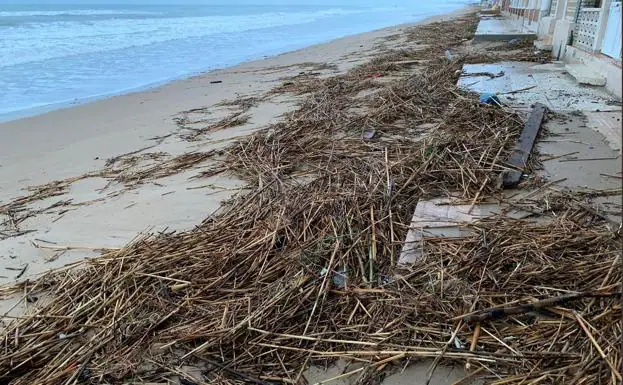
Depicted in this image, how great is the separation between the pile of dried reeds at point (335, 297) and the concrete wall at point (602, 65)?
3588 mm

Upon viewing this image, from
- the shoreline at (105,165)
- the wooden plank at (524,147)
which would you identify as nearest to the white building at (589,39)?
the wooden plank at (524,147)

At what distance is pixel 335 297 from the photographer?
2.64m

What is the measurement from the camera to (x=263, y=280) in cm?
288

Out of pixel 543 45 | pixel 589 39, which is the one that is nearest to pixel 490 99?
pixel 589 39

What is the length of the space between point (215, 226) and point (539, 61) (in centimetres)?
822

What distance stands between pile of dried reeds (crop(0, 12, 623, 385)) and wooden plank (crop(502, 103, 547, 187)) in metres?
0.14

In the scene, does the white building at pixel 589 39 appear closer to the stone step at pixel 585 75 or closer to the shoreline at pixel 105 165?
the stone step at pixel 585 75

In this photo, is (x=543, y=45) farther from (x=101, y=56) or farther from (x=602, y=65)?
(x=101, y=56)

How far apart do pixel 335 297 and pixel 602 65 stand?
21.3ft

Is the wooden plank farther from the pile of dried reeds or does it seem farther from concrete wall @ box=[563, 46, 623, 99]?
concrete wall @ box=[563, 46, 623, 99]

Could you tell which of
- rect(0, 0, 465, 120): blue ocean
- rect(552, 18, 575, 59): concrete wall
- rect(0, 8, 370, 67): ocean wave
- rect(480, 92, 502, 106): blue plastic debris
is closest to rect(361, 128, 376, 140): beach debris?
rect(480, 92, 502, 106): blue plastic debris

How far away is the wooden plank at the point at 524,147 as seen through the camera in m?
3.57

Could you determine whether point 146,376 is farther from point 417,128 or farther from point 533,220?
point 417,128

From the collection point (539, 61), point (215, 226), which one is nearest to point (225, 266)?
point (215, 226)
